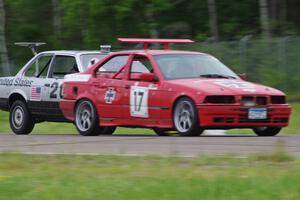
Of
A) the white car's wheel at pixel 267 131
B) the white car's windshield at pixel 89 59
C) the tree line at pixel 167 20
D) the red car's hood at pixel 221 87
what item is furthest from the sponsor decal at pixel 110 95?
the tree line at pixel 167 20

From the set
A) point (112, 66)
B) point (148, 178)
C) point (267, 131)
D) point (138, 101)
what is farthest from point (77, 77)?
point (148, 178)

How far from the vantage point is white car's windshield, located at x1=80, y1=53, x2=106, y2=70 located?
58.4ft

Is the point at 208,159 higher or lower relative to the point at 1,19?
lower

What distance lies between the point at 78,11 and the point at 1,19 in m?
10.7

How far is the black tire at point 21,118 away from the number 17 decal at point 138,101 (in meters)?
3.21

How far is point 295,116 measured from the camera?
74.9 feet

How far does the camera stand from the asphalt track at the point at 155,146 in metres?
11.9

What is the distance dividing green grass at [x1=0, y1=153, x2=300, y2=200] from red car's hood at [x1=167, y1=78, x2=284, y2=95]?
3.62 m

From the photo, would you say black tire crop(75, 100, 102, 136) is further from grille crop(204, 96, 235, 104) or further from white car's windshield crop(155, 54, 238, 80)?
grille crop(204, 96, 235, 104)

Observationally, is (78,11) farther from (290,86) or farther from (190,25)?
(290,86)

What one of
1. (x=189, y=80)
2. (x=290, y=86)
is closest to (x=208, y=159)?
(x=189, y=80)

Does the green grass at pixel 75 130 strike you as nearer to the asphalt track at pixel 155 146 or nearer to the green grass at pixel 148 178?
the asphalt track at pixel 155 146

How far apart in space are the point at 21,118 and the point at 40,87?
0.89 m

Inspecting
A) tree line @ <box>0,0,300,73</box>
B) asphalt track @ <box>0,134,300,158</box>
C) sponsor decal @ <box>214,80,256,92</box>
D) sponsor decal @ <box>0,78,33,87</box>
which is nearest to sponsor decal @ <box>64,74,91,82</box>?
sponsor decal @ <box>0,78,33,87</box>
